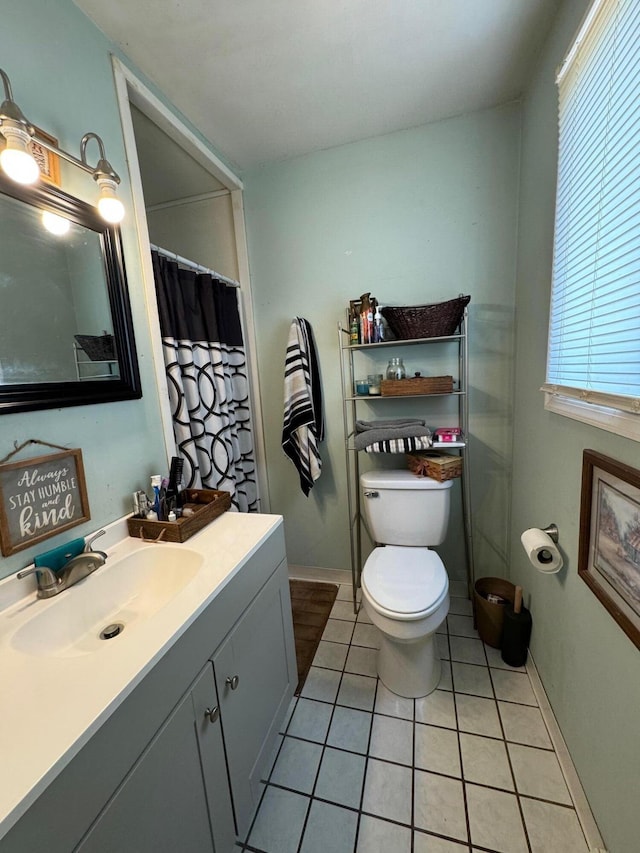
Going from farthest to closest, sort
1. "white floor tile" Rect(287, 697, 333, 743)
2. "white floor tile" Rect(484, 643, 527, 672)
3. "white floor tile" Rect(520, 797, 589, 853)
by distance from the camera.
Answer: "white floor tile" Rect(484, 643, 527, 672)
"white floor tile" Rect(287, 697, 333, 743)
"white floor tile" Rect(520, 797, 589, 853)

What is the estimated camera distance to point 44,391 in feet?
3.03

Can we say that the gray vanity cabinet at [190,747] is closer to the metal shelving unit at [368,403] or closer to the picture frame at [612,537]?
the metal shelving unit at [368,403]

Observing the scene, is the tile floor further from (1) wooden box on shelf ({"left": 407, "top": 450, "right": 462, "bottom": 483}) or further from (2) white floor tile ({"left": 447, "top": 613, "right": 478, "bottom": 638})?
(1) wooden box on shelf ({"left": 407, "top": 450, "right": 462, "bottom": 483})

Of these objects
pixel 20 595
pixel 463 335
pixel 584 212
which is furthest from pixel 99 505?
pixel 584 212

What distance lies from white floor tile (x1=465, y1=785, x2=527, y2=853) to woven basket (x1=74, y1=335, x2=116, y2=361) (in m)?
1.82

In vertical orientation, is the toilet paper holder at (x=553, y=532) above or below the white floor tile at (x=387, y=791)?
above

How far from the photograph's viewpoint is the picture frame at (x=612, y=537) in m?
0.77

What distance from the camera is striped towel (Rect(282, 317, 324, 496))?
183 centimetres

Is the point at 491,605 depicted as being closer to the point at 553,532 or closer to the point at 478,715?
the point at 478,715

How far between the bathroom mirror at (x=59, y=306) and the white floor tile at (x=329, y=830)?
1.45 metres

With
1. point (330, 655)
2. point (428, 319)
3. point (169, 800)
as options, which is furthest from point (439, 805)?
point (428, 319)

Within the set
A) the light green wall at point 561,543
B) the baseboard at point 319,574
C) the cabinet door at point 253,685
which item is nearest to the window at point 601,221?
the light green wall at point 561,543

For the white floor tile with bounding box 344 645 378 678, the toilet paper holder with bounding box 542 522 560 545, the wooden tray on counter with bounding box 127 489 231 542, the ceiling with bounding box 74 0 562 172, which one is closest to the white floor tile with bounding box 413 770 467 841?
the white floor tile with bounding box 344 645 378 678

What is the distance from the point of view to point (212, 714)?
0.83 m
